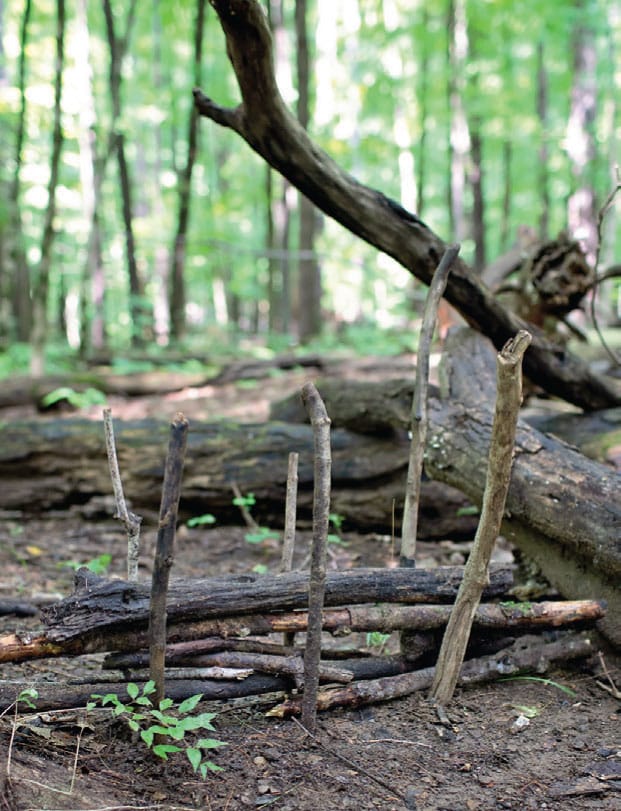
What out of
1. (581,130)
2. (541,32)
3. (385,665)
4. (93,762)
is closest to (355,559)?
(385,665)

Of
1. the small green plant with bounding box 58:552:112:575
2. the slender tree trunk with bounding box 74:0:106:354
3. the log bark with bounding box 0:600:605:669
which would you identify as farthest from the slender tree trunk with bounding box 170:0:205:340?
the log bark with bounding box 0:600:605:669

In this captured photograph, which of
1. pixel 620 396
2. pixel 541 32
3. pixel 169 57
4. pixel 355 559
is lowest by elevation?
pixel 355 559

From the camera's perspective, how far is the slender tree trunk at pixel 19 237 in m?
11.3

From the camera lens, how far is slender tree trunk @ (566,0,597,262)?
44.4 ft

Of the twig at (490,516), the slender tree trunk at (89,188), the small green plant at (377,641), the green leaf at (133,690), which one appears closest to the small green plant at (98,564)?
the small green plant at (377,641)

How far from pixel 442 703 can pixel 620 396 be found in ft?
10.2

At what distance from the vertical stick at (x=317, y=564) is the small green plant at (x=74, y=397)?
5719 millimetres

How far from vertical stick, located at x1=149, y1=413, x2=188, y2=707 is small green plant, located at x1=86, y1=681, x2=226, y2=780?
0.26ft

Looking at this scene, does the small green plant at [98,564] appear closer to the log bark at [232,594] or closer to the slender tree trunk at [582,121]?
the log bark at [232,594]

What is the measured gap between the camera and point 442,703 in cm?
279

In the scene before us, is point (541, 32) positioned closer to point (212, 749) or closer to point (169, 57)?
point (169, 57)

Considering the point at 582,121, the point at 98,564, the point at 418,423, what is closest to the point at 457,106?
the point at 582,121

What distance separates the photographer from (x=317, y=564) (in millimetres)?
2479

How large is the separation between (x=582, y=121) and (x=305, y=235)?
611 centimetres
